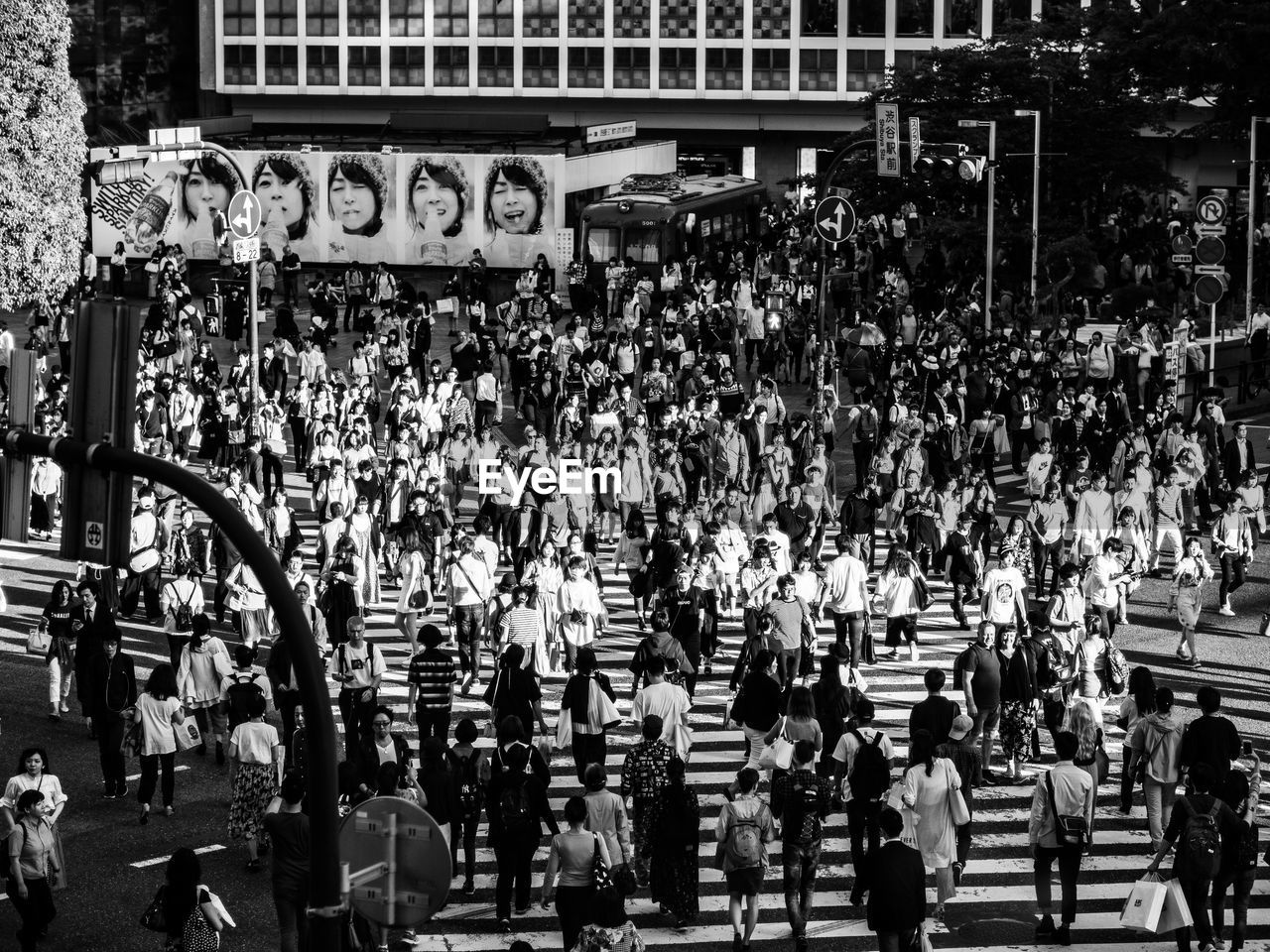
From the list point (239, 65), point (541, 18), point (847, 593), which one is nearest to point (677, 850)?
point (847, 593)

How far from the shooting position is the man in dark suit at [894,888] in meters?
13.3

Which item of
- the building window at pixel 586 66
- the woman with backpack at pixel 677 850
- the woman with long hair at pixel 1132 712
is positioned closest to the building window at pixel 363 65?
the building window at pixel 586 66

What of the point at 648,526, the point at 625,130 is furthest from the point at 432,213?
the point at 648,526

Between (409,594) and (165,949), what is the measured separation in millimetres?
9297

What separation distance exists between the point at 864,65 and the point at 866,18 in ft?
5.37

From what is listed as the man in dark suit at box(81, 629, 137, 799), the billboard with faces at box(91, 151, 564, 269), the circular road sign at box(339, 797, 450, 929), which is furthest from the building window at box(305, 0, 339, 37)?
the circular road sign at box(339, 797, 450, 929)

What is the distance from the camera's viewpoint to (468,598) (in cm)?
2139

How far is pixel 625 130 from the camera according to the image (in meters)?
59.1

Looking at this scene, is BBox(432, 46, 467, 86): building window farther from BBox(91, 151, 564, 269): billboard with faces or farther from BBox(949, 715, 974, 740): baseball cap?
BBox(949, 715, 974, 740): baseball cap

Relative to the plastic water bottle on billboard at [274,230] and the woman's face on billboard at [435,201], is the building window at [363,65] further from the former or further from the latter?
the woman's face on billboard at [435,201]

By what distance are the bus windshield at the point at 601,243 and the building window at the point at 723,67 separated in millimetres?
26524

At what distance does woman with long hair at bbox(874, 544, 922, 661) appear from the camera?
21.9m

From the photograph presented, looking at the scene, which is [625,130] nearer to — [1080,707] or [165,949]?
[1080,707]

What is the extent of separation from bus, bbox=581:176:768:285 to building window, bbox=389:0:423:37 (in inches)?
862
